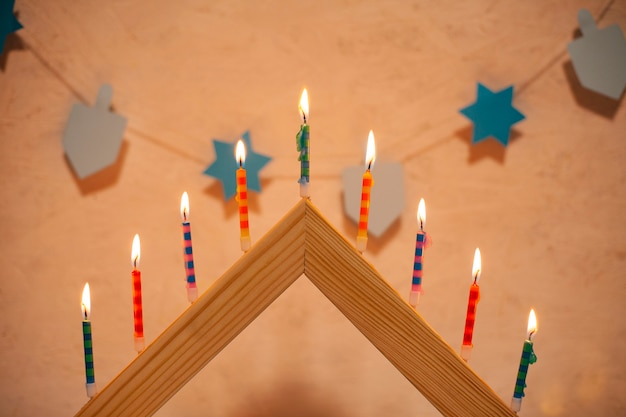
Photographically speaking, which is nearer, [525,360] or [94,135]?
[525,360]

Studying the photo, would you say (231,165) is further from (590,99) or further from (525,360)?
(590,99)

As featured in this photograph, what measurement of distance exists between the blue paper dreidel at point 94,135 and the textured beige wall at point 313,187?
3cm

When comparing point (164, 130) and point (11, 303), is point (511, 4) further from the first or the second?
point (11, 303)

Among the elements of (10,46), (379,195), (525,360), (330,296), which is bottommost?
(525,360)

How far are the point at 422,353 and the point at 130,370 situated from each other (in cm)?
39

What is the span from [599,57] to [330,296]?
769 millimetres

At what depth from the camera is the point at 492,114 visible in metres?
0.99

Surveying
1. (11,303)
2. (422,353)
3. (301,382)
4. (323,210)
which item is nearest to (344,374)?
(301,382)

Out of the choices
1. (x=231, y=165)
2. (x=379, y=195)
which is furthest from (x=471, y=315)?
(x=231, y=165)

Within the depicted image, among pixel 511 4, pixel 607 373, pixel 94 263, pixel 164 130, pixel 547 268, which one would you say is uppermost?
pixel 511 4

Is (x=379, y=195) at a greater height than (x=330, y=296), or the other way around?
(x=379, y=195)

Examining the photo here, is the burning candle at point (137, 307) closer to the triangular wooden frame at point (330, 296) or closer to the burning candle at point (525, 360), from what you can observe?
the triangular wooden frame at point (330, 296)

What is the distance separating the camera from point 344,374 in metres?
1.06

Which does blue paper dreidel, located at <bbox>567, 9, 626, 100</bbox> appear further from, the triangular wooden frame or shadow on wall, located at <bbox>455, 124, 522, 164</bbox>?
the triangular wooden frame
